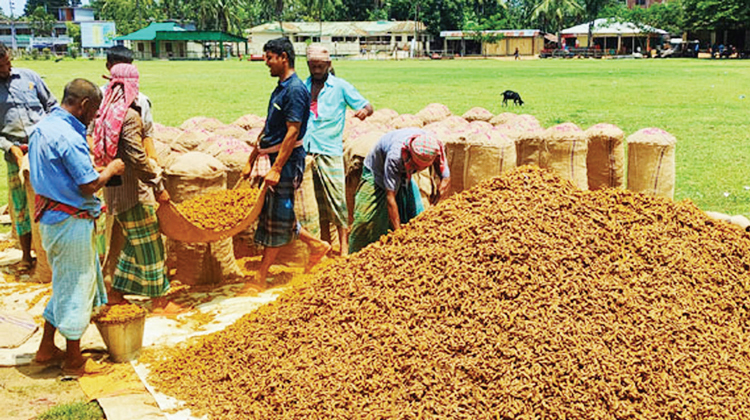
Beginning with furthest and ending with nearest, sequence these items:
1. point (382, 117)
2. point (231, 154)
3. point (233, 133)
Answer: point (382, 117) → point (233, 133) → point (231, 154)

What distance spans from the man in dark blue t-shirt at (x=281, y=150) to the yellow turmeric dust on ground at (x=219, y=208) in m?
0.17

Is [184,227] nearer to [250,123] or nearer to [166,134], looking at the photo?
[166,134]

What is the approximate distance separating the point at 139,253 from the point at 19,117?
67.0 inches

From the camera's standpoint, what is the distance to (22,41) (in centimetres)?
7906

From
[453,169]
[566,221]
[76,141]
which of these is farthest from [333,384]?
[453,169]

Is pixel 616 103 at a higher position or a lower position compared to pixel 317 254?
higher

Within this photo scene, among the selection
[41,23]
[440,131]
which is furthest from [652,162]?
[41,23]

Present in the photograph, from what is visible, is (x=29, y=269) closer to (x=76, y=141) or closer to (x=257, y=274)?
(x=257, y=274)

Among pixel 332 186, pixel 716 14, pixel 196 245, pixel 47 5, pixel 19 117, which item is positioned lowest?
pixel 196 245

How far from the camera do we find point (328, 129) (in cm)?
566

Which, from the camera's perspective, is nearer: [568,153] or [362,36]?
[568,153]

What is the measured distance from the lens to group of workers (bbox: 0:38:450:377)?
12.1ft

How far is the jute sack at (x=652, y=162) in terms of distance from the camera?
20.4 feet

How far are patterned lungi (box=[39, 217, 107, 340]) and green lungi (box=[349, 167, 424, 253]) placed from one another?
1.75 metres
